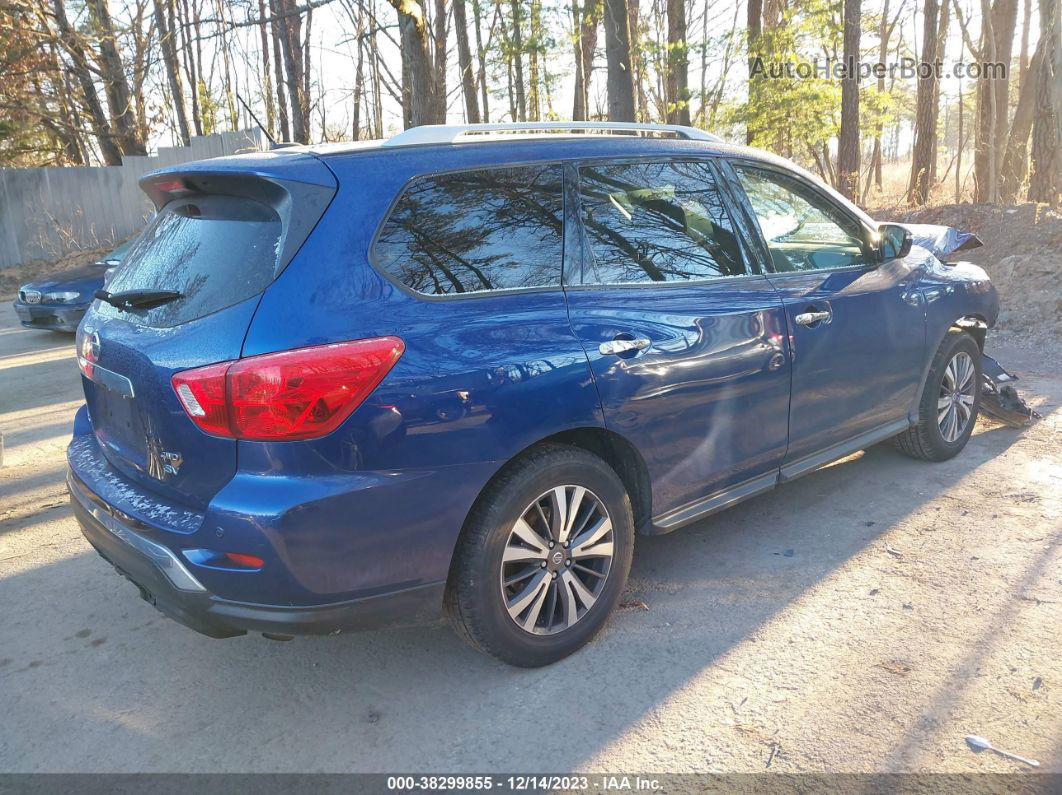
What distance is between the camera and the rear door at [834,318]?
3865 mm

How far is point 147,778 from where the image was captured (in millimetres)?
2590

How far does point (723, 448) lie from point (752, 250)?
0.95 m

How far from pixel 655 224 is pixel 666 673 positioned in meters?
1.82

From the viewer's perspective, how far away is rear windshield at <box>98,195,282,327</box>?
262 centimetres

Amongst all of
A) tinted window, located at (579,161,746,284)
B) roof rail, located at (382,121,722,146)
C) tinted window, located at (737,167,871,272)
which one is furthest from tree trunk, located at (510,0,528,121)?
tinted window, located at (579,161,746,284)

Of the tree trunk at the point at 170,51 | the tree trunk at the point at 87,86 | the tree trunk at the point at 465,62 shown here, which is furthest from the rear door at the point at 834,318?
the tree trunk at the point at 170,51

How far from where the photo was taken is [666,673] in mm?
3012

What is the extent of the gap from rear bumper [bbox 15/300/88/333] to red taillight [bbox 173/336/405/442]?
973cm

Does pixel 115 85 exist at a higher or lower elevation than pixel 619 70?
higher

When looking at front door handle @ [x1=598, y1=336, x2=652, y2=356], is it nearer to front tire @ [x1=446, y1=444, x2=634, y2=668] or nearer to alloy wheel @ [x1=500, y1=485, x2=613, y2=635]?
→ front tire @ [x1=446, y1=444, x2=634, y2=668]

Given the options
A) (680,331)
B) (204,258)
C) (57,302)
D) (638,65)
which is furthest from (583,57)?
(204,258)

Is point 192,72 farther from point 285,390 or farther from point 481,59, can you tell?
point 285,390

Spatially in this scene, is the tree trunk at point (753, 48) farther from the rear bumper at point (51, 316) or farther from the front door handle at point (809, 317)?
the front door handle at point (809, 317)

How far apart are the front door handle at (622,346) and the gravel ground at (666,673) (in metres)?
1.14
